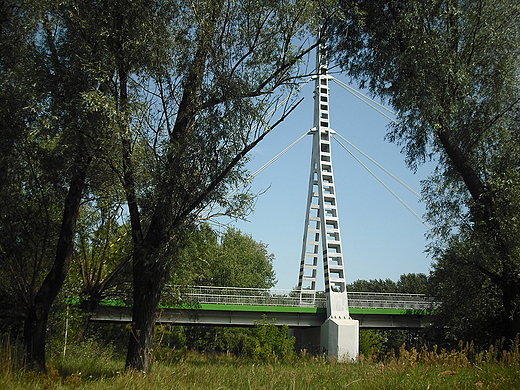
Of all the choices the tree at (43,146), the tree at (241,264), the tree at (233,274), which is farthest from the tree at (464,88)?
the tree at (241,264)

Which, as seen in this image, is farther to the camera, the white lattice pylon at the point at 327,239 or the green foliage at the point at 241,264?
the green foliage at the point at 241,264

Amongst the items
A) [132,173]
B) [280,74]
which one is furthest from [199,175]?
[280,74]

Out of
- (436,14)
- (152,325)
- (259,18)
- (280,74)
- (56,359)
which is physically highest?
(436,14)

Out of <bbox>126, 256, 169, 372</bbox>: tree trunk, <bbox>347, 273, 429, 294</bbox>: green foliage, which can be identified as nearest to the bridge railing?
<bbox>126, 256, 169, 372</bbox>: tree trunk

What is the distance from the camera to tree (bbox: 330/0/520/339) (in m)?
10.6

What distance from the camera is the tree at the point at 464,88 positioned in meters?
10.6

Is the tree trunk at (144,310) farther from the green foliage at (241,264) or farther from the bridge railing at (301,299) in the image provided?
the green foliage at (241,264)

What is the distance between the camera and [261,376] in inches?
258

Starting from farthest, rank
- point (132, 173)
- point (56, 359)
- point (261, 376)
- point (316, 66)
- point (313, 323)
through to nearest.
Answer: point (313, 323), point (56, 359), point (316, 66), point (132, 173), point (261, 376)

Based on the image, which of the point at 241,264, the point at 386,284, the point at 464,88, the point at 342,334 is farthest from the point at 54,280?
the point at 386,284

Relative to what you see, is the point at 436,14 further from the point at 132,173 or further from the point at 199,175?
the point at 132,173

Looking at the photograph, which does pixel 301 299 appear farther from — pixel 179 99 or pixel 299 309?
pixel 179 99

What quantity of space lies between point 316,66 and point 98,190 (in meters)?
4.82

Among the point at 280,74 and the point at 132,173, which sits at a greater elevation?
the point at 280,74
